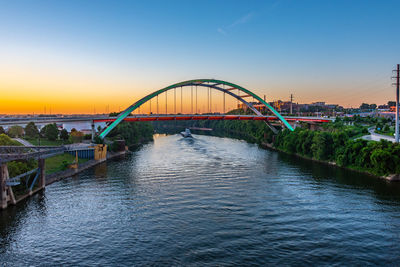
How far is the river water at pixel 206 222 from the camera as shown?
15.8m

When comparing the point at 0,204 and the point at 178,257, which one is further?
the point at 0,204

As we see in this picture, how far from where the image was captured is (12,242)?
689 inches

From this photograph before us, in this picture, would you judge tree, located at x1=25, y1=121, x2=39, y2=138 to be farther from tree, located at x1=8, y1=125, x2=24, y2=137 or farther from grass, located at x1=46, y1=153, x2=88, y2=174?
grass, located at x1=46, y1=153, x2=88, y2=174

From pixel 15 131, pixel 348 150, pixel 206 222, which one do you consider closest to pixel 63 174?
pixel 206 222

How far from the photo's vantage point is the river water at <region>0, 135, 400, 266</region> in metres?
15.8

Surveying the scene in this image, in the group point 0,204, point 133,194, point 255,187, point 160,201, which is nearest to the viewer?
point 0,204

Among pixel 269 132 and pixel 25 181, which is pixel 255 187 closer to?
pixel 25 181

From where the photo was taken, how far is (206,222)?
796 inches

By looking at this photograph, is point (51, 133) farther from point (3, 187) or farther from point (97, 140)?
point (3, 187)

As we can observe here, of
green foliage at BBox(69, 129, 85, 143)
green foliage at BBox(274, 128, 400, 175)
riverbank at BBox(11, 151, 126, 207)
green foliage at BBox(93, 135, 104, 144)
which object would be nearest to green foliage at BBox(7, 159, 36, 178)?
riverbank at BBox(11, 151, 126, 207)

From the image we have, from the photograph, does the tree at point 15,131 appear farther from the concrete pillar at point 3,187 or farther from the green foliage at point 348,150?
the green foliage at point 348,150

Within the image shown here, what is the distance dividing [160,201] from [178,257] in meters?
9.57

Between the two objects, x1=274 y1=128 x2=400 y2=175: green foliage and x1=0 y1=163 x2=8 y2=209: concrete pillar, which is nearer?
x1=0 y1=163 x2=8 y2=209: concrete pillar

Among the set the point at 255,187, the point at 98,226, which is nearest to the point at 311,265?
the point at 98,226
